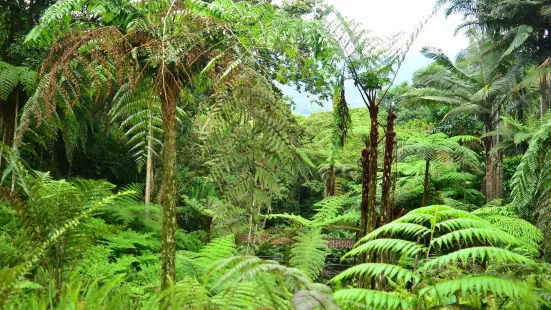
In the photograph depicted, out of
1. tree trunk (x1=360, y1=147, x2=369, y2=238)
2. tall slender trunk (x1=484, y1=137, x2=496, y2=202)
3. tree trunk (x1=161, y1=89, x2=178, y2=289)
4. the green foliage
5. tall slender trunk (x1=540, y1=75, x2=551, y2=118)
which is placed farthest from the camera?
tall slender trunk (x1=540, y1=75, x2=551, y2=118)

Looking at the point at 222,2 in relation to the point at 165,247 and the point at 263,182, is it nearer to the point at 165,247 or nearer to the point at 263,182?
the point at 263,182

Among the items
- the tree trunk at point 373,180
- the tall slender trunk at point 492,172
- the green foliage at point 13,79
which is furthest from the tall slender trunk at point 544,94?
the green foliage at point 13,79

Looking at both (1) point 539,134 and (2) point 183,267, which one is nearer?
(2) point 183,267

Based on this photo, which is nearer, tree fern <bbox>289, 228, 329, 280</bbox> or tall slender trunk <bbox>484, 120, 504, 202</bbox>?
tree fern <bbox>289, 228, 329, 280</bbox>

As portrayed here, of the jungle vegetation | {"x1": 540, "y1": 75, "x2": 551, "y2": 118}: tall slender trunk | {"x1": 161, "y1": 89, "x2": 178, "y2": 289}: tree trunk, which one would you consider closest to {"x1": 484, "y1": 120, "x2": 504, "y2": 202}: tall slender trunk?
{"x1": 540, "y1": 75, "x2": 551, "y2": 118}: tall slender trunk

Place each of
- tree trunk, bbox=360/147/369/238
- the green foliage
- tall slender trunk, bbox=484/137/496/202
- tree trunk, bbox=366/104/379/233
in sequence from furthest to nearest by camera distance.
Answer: tall slender trunk, bbox=484/137/496/202 → the green foliage → tree trunk, bbox=360/147/369/238 → tree trunk, bbox=366/104/379/233

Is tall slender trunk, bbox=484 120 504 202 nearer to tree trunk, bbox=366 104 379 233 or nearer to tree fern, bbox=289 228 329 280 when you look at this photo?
tree trunk, bbox=366 104 379 233

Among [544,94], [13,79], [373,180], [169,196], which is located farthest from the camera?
[544,94]

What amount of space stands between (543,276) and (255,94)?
143 cm

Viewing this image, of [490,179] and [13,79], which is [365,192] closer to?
[13,79]

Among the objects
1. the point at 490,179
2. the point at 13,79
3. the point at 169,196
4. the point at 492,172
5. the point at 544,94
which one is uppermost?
the point at 544,94

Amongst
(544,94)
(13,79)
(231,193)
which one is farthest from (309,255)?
(544,94)

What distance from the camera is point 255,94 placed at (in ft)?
7.75

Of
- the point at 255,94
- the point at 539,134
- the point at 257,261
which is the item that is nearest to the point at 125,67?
the point at 255,94
